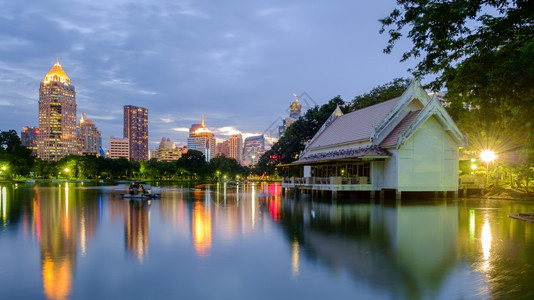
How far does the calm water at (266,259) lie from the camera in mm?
7938

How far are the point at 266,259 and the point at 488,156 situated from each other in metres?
33.5

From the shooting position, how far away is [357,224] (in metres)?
17.6

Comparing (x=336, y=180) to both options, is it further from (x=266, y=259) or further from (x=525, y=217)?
(x=266, y=259)

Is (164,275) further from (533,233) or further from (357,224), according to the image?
(533,233)

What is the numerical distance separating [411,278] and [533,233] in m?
9.12

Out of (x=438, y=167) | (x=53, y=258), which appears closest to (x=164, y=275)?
(x=53, y=258)

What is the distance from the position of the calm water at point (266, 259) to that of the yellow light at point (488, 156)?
20498 millimetres

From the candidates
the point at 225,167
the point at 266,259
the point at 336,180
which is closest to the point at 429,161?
the point at 336,180

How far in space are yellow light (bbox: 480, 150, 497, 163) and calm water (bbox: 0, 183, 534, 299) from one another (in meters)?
20.5

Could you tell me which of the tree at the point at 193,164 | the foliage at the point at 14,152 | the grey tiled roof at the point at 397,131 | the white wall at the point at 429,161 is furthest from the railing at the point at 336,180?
the tree at the point at 193,164

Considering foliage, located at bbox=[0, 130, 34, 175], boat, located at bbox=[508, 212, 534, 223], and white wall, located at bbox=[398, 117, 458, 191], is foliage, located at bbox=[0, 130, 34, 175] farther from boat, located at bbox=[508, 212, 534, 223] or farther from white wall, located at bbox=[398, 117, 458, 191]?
boat, located at bbox=[508, 212, 534, 223]

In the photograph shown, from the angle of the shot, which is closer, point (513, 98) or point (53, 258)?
point (53, 258)

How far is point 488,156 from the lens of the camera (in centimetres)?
3716

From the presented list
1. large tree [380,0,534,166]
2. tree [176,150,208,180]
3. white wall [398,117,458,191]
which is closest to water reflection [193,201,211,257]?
large tree [380,0,534,166]
